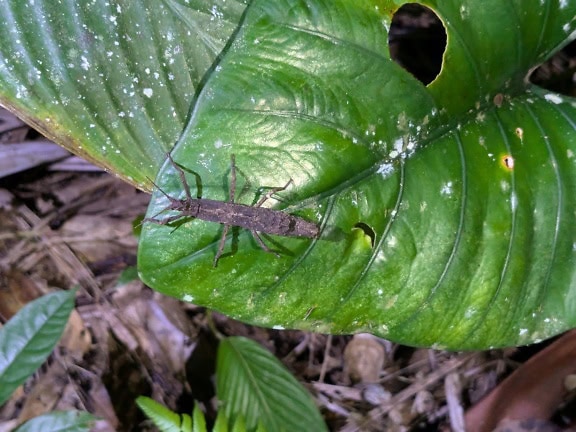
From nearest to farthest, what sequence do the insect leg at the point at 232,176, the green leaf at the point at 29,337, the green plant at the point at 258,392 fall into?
1. the insect leg at the point at 232,176
2. the green leaf at the point at 29,337
3. the green plant at the point at 258,392

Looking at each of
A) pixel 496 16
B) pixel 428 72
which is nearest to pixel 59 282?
pixel 428 72

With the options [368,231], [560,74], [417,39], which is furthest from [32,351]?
[560,74]

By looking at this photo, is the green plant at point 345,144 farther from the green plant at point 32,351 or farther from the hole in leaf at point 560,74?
the hole in leaf at point 560,74

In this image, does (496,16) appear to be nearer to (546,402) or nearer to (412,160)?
(412,160)

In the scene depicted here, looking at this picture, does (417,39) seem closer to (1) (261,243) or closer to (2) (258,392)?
(1) (261,243)

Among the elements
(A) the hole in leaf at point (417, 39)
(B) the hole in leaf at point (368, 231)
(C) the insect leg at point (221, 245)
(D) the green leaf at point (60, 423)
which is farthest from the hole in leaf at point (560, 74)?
(D) the green leaf at point (60, 423)

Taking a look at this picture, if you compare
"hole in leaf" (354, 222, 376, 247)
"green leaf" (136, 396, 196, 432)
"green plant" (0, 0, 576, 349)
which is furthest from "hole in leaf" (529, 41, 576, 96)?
"green leaf" (136, 396, 196, 432)
